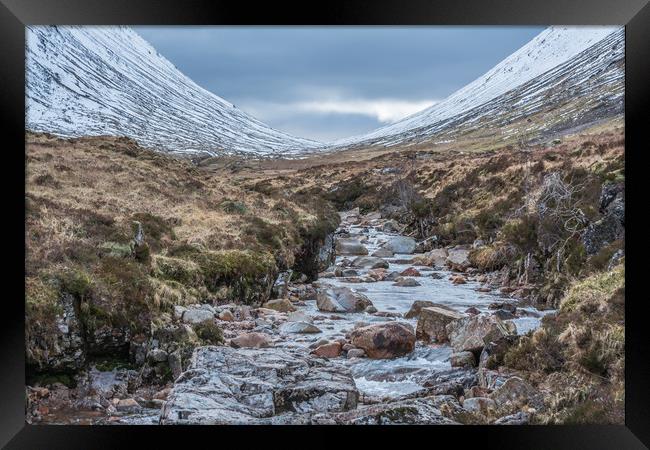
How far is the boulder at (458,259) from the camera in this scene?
535cm

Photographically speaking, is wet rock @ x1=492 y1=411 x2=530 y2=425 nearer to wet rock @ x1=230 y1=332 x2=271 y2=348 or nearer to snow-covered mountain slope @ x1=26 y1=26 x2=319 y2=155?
wet rock @ x1=230 y1=332 x2=271 y2=348

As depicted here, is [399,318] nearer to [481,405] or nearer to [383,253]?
[383,253]

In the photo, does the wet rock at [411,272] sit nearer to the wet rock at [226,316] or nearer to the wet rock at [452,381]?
the wet rock at [452,381]

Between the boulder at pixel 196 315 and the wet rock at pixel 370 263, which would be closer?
the boulder at pixel 196 315

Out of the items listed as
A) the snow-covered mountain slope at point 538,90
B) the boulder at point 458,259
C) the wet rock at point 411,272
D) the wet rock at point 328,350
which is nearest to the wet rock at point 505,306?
the boulder at point 458,259

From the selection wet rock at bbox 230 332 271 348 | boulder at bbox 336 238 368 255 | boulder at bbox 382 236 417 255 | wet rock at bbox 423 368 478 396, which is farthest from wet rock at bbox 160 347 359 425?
boulder at bbox 382 236 417 255

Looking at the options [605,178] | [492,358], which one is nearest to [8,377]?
[492,358]

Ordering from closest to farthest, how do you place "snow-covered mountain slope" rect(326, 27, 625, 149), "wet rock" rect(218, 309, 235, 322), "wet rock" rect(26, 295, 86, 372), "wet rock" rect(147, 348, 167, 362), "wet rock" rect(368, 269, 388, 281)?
"wet rock" rect(26, 295, 86, 372)
"wet rock" rect(147, 348, 167, 362)
"snow-covered mountain slope" rect(326, 27, 625, 149)
"wet rock" rect(218, 309, 235, 322)
"wet rock" rect(368, 269, 388, 281)

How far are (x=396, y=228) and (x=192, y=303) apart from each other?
2.21m

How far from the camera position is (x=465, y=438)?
4.45 metres

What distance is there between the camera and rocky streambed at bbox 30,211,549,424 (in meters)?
4.70

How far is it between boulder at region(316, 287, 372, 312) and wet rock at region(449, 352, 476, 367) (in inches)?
37.3

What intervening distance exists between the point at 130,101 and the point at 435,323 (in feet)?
12.3
